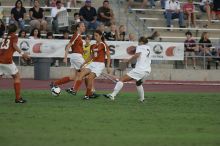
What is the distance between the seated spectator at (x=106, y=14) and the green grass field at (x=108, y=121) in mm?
10909

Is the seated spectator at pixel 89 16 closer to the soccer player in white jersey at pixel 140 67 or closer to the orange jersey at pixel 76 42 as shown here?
the orange jersey at pixel 76 42

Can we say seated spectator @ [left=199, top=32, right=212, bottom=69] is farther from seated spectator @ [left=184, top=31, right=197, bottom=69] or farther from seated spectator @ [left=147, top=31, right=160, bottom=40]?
seated spectator @ [left=147, top=31, right=160, bottom=40]

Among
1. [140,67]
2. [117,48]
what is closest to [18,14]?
[117,48]

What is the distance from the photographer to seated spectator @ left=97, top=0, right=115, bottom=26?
105 feet

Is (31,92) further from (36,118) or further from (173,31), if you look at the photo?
(173,31)

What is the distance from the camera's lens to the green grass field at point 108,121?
1291 centimetres

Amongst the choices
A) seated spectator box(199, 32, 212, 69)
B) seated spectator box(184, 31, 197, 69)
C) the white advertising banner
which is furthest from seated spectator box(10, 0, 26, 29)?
seated spectator box(199, 32, 212, 69)

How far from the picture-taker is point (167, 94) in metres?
23.1

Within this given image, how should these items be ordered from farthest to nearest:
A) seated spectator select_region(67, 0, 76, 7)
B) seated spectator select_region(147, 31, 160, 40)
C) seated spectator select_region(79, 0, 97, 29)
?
1. seated spectator select_region(67, 0, 76, 7)
2. seated spectator select_region(79, 0, 97, 29)
3. seated spectator select_region(147, 31, 160, 40)

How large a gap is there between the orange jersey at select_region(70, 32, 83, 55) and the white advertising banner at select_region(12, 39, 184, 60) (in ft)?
26.4

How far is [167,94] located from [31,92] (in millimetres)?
4142

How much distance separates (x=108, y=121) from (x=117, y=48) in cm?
1498

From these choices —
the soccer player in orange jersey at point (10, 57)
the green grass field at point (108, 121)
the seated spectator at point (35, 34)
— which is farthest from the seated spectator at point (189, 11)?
the soccer player in orange jersey at point (10, 57)

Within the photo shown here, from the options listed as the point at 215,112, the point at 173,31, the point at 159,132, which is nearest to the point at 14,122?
the point at 159,132
